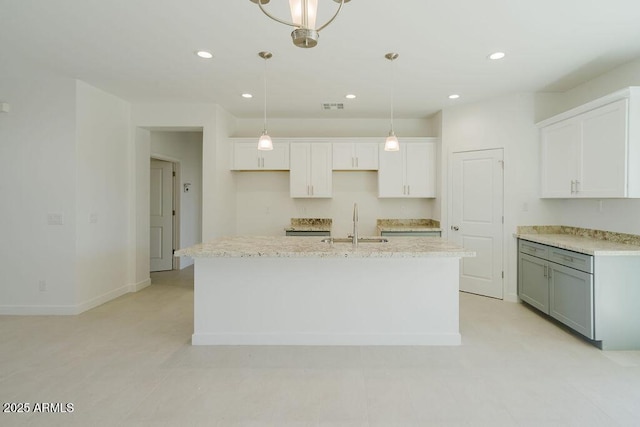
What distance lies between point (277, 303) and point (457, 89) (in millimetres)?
3357

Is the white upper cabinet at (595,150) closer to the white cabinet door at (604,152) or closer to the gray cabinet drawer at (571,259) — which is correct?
the white cabinet door at (604,152)

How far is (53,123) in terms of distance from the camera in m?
3.53

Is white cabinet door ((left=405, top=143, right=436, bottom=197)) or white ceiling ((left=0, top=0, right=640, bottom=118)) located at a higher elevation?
white ceiling ((left=0, top=0, right=640, bottom=118))

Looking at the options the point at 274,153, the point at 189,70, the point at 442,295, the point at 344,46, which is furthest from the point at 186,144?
the point at 442,295

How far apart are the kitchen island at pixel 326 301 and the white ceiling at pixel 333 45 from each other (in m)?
1.83

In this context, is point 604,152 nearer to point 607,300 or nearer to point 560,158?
point 560,158

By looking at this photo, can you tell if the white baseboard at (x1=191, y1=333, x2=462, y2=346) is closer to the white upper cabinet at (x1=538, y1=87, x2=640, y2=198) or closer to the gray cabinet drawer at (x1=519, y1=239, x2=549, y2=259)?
the gray cabinet drawer at (x1=519, y1=239, x2=549, y2=259)

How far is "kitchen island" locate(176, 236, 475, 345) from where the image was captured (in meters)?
2.80

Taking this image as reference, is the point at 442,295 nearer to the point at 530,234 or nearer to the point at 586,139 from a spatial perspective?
the point at 530,234

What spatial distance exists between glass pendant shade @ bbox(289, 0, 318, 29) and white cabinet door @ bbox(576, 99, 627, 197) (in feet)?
10.0

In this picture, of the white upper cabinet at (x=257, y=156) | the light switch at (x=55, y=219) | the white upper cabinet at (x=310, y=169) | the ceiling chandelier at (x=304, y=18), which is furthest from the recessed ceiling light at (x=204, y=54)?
the light switch at (x=55, y=219)

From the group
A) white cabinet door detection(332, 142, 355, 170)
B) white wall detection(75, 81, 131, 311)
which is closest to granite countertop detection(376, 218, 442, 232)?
white cabinet door detection(332, 142, 355, 170)

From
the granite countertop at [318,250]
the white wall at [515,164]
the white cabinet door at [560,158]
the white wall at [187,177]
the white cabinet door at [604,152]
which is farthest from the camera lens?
the white wall at [187,177]

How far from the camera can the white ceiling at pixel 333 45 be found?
2301 mm
